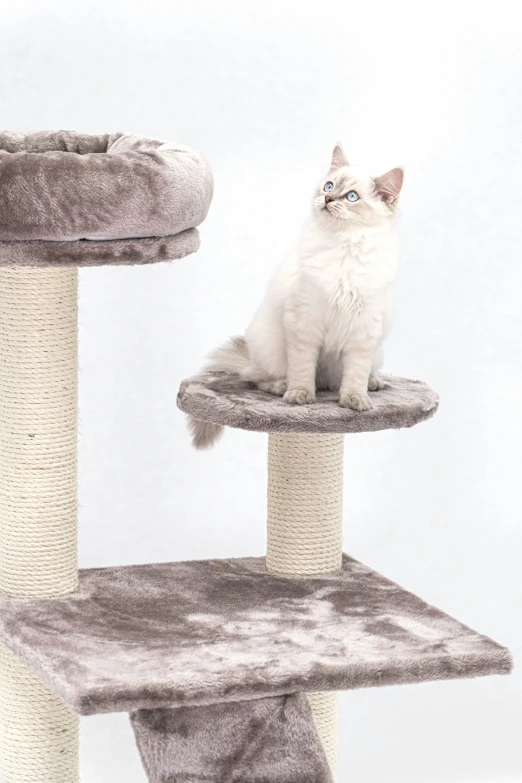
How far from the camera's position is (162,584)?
8.80 ft

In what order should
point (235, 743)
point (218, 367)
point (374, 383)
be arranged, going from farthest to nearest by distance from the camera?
point (218, 367) < point (374, 383) < point (235, 743)

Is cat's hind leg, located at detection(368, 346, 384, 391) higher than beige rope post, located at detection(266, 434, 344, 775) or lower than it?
higher

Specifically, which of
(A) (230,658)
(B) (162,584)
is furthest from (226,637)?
(B) (162,584)

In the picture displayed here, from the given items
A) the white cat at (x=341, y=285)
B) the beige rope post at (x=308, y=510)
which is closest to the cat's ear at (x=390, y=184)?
the white cat at (x=341, y=285)

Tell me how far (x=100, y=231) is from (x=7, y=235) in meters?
0.15

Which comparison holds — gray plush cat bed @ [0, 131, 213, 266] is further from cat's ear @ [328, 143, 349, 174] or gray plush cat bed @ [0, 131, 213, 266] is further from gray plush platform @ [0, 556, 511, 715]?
gray plush platform @ [0, 556, 511, 715]

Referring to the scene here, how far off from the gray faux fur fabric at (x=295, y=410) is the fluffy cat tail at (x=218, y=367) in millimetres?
114

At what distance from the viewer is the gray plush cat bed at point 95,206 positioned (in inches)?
87.4

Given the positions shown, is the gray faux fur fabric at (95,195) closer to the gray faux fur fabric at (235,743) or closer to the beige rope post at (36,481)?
the beige rope post at (36,481)

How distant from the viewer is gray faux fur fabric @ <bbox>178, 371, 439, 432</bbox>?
246cm

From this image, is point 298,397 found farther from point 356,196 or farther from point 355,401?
point 356,196

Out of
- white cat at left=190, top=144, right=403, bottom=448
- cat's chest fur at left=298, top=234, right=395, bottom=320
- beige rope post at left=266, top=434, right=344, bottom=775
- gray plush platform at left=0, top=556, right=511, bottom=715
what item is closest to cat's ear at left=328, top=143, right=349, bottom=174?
white cat at left=190, top=144, right=403, bottom=448

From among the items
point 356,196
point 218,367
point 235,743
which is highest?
point 356,196

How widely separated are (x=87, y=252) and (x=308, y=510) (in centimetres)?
73
